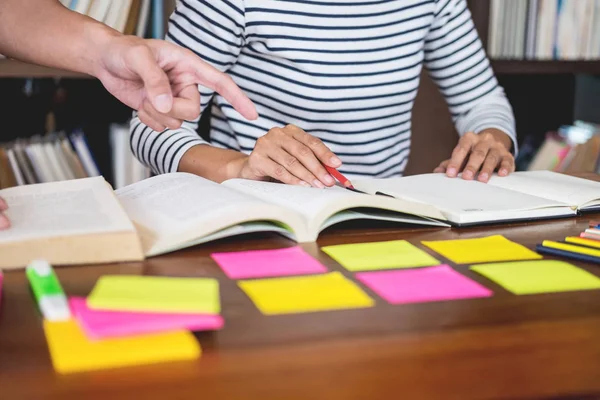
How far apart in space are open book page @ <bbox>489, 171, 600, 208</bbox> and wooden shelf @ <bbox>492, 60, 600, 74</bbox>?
90cm

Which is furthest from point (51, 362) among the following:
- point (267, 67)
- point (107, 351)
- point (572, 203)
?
point (267, 67)

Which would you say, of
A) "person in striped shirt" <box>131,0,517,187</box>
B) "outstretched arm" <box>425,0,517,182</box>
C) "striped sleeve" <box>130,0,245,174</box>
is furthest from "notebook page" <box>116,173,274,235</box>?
"outstretched arm" <box>425,0,517,182</box>

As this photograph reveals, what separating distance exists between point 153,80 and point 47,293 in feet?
1.04

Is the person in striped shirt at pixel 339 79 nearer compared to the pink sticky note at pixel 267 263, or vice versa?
the pink sticky note at pixel 267 263

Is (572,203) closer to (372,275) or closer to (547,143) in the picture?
(372,275)

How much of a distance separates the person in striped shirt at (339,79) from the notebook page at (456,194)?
83mm

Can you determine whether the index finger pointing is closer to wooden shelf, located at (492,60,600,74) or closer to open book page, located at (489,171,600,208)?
open book page, located at (489,171,600,208)

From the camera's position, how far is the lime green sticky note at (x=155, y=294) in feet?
1.91

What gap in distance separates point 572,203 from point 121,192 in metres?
0.61

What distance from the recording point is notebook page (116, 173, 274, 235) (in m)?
0.84

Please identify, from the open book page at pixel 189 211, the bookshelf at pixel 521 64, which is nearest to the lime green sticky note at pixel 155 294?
the open book page at pixel 189 211

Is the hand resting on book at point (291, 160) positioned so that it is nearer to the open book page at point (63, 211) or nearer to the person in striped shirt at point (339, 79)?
the person in striped shirt at point (339, 79)

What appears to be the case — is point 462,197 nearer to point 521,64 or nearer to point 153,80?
point 153,80

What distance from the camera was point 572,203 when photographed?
1052 mm
